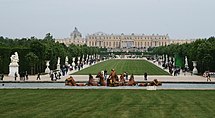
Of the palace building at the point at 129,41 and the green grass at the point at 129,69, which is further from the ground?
the palace building at the point at 129,41

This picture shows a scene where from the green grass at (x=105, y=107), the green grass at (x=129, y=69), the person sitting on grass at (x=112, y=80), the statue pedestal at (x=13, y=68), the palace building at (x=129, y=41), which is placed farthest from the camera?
the palace building at (x=129, y=41)

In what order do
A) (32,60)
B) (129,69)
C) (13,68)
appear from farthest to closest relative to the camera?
1. (129,69)
2. (32,60)
3. (13,68)

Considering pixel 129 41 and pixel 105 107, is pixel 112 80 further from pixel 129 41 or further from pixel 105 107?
pixel 129 41

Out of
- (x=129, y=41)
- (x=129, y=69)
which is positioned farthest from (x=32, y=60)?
(x=129, y=41)

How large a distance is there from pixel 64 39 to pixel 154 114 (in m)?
186

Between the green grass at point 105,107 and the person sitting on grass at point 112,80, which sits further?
the person sitting on grass at point 112,80

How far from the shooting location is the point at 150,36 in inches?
7603

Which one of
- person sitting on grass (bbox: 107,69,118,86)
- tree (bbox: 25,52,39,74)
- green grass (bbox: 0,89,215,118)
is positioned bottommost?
green grass (bbox: 0,89,215,118)

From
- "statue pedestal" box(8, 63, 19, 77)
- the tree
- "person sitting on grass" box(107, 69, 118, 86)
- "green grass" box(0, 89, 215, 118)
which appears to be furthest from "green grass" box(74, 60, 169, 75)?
"green grass" box(0, 89, 215, 118)

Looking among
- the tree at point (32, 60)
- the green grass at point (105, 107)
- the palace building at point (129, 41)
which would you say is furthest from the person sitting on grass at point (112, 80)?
the palace building at point (129, 41)

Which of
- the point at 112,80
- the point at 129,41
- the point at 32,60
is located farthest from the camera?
the point at 129,41

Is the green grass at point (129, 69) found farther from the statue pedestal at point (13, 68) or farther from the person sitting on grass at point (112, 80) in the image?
the person sitting on grass at point (112, 80)

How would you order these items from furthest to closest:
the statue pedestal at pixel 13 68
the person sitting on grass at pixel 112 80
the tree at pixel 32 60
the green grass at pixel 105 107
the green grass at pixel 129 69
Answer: the green grass at pixel 129 69, the tree at pixel 32 60, the statue pedestal at pixel 13 68, the person sitting on grass at pixel 112 80, the green grass at pixel 105 107

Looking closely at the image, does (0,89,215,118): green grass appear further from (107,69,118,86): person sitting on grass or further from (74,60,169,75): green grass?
(74,60,169,75): green grass
